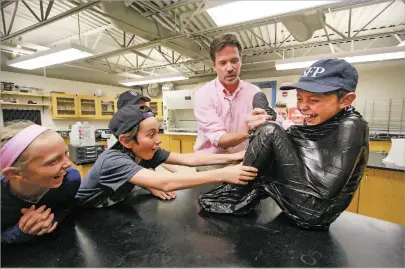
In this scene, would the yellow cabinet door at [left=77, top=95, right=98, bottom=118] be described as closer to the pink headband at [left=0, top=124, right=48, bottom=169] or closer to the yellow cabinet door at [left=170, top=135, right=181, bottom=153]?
the yellow cabinet door at [left=170, top=135, right=181, bottom=153]

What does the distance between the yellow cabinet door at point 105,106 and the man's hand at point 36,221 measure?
5914 millimetres

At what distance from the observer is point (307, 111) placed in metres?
0.81

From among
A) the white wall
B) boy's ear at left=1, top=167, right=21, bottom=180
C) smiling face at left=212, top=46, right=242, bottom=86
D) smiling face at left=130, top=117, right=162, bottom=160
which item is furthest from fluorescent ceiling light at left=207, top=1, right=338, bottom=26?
the white wall

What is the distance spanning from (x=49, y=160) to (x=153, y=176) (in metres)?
0.37

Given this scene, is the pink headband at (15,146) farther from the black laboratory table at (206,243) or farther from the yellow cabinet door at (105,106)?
the yellow cabinet door at (105,106)

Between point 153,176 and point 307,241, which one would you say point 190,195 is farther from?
point 307,241

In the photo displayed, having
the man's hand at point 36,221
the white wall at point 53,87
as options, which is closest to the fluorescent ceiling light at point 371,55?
the man's hand at point 36,221

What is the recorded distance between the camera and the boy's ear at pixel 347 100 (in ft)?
2.47

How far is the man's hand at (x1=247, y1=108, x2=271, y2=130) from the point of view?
0.91 metres

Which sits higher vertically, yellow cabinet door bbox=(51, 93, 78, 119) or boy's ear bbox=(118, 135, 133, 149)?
yellow cabinet door bbox=(51, 93, 78, 119)

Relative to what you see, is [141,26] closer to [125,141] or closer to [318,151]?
[125,141]

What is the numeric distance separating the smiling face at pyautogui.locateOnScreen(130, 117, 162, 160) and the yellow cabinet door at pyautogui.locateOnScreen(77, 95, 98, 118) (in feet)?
18.0

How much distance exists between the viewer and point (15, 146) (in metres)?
0.63

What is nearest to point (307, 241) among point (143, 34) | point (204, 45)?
point (143, 34)
